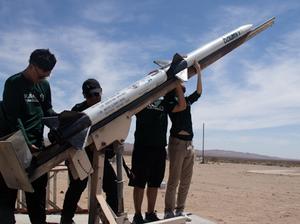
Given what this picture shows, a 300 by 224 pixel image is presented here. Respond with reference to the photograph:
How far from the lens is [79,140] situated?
5.32 m

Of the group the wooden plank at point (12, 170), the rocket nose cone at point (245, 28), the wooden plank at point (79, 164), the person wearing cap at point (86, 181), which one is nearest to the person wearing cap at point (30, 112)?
the wooden plank at point (12, 170)

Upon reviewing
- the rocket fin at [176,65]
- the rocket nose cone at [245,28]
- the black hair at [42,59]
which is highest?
the rocket nose cone at [245,28]

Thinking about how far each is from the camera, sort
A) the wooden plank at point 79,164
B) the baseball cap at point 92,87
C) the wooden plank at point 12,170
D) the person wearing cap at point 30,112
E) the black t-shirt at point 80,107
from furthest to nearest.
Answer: the black t-shirt at point 80,107 < the baseball cap at point 92,87 < the wooden plank at point 79,164 < the person wearing cap at point 30,112 < the wooden plank at point 12,170

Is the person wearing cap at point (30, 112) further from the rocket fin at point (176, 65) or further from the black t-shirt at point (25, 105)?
the rocket fin at point (176, 65)

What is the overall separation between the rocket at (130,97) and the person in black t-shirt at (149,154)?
43 cm

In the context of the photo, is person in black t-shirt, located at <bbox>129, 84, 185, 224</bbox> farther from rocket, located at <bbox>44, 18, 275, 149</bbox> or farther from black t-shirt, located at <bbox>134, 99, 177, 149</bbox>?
rocket, located at <bbox>44, 18, 275, 149</bbox>

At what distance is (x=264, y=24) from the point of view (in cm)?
826

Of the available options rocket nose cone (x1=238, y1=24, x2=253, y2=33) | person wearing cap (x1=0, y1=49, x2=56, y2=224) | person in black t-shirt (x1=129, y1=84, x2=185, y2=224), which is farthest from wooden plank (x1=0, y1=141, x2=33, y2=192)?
rocket nose cone (x1=238, y1=24, x2=253, y2=33)

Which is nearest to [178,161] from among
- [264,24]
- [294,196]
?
[264,24]

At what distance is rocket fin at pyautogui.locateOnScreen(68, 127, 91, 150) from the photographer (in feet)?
17.4

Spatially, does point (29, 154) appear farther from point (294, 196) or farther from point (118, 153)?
point (294, 196)

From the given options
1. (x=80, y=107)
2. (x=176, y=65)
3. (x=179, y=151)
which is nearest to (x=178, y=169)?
(x=179, y=151)

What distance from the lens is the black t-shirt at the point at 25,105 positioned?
17.1ft

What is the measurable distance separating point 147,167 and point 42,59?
2333 millimetres
